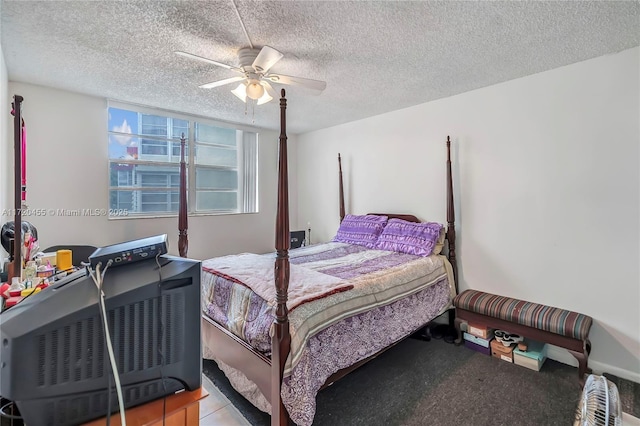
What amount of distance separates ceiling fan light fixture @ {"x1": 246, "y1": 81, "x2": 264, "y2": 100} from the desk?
1.94m

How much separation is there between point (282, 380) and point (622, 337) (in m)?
2.59

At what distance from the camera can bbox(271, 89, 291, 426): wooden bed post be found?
5.21 ft

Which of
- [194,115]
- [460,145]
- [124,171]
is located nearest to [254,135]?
[194,115]

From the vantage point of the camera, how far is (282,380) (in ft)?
5.20

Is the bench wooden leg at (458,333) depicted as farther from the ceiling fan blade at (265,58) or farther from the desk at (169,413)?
the ceiling fan blade at (265,58)

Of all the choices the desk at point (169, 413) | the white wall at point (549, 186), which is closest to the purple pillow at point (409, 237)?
the white wall at point (549, 186)


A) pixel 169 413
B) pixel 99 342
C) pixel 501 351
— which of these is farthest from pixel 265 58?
pixel 501 351

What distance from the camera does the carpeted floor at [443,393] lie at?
6.09 feet

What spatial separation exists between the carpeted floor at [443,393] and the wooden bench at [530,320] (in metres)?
0.28

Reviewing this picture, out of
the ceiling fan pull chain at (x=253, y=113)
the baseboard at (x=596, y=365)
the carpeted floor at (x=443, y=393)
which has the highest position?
the ceiling fan pull chain at (x=253, y=113)

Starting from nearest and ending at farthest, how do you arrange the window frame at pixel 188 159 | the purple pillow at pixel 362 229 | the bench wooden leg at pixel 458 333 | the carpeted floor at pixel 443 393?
the carpeted floor at pixel 443 393 < the bench wooden leg at pixel 458 333 < the window frame at pixel 188 159 < the purple pillow at pixel 362 229

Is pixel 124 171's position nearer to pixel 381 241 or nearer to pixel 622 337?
pixel 381 241

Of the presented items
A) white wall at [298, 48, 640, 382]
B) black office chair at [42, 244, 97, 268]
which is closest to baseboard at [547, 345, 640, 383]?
white wall at [298, 48, 640, 382]

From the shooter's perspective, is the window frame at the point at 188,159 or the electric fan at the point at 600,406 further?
the window frame at the point at 188,159
